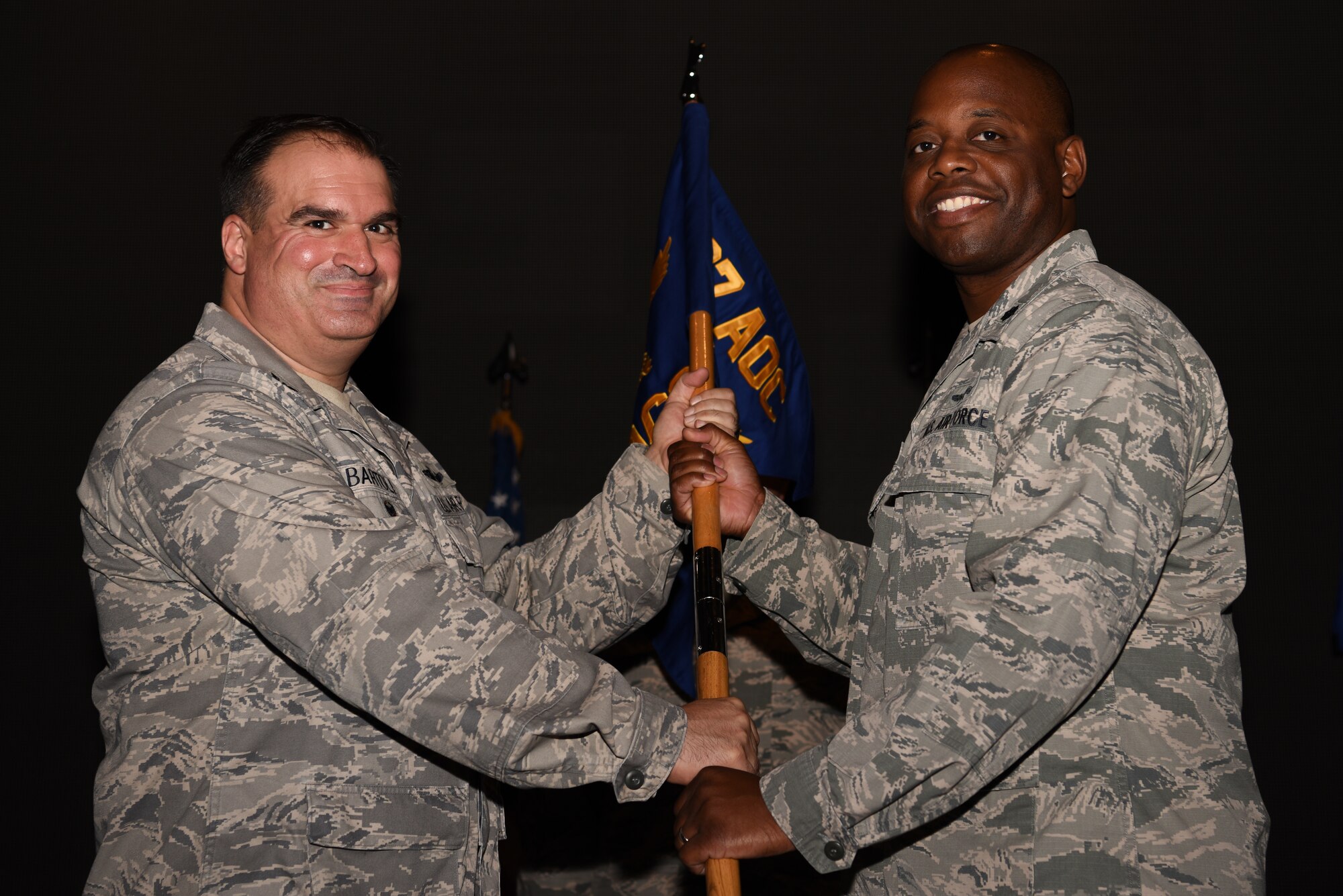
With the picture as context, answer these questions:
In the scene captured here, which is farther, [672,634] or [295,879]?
[672,634]

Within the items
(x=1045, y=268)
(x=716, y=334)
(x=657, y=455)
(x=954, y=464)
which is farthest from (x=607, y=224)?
(x=954, y=464)

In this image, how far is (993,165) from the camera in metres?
1.78

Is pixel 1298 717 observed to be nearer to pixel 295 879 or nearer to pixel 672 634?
pixel 672 634

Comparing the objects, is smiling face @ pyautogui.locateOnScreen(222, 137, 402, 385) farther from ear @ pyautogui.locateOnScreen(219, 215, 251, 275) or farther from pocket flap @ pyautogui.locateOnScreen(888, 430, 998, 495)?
pocket flap @ pyautogui.locateOnScreen(888, 430, 998, 495)

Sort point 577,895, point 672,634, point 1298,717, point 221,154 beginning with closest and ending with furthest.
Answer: point 672,634 < point 577,895 < point 1298,717 < point 221,154

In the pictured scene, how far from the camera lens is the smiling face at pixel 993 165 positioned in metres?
1.78

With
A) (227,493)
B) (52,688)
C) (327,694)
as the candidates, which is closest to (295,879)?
(327,694)

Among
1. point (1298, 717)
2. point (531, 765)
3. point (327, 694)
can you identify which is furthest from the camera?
point (1298, 717)

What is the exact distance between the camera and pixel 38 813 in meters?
3.40

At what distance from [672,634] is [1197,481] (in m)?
1.37

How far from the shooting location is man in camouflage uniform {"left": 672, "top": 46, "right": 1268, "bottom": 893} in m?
1.31

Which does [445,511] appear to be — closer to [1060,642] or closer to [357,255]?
[357,255]

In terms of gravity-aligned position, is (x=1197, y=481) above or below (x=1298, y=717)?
above

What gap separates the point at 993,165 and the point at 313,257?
114 cm
